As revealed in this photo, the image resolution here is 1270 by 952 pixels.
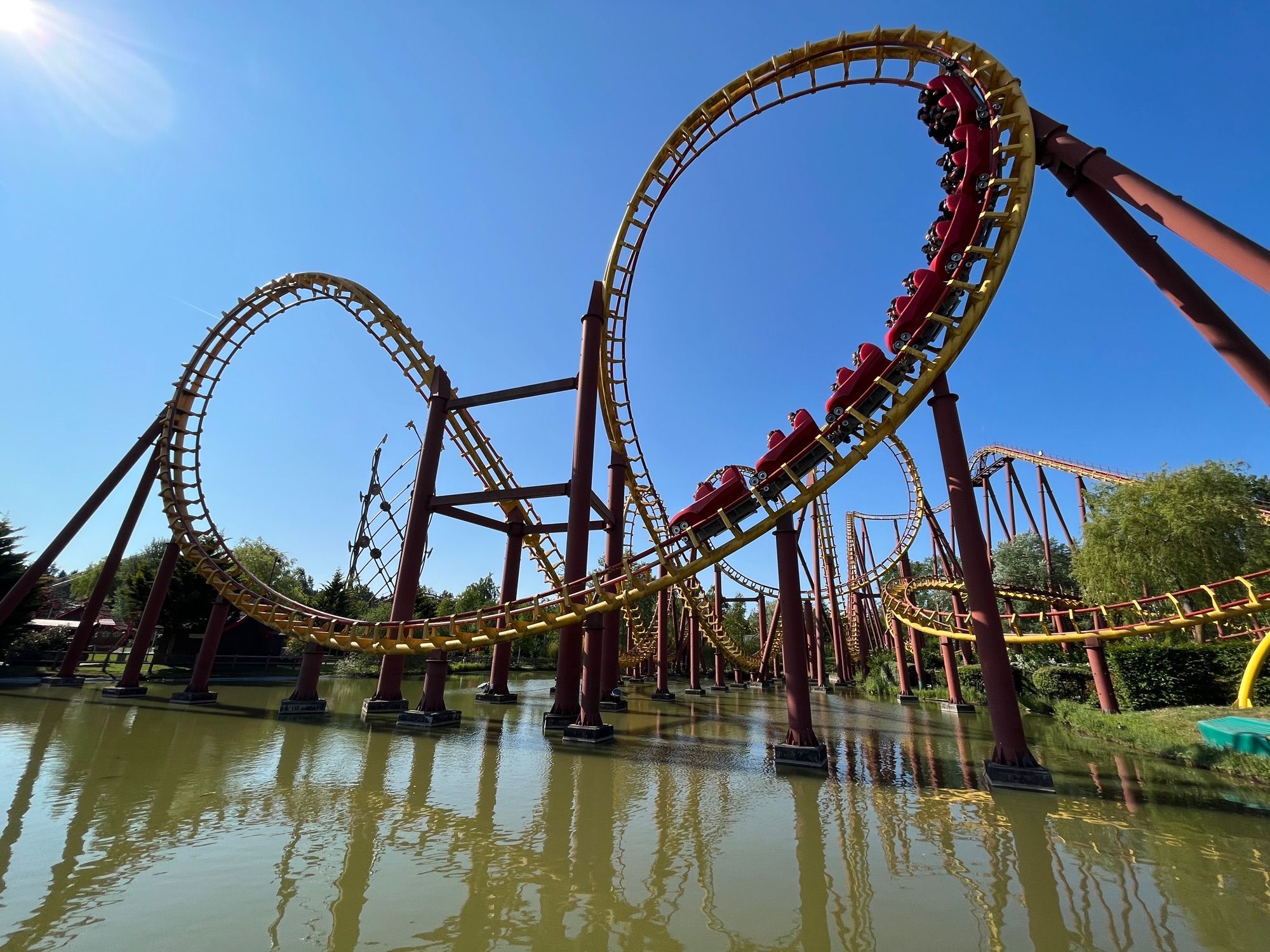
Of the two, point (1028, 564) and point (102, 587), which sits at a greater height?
point (1028, 564)

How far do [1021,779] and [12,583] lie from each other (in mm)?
33921

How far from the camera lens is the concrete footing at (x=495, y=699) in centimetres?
1873

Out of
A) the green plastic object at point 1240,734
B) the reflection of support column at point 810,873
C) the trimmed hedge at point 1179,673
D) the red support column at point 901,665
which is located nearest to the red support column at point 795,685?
the reflection of support column at point 810,873

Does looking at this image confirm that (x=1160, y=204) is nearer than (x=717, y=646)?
Yes

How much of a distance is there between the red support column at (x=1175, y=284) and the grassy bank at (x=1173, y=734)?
31.3 feet

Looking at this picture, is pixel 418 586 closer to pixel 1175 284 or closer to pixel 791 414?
pixel 791 414

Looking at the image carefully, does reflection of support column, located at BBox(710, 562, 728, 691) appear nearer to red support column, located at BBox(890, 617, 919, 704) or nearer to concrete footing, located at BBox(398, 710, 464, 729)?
red support column, located at BBox(890, 617, 919, 704)

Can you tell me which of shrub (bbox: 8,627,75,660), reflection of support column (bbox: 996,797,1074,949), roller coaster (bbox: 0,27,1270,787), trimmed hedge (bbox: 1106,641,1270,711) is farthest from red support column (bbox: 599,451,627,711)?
shrub (bbox: 8,627,75,660)

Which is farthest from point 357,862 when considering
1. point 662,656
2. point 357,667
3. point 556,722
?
point 357,667

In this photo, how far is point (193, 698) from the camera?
1627 centimetres

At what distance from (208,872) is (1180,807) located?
37.5ft

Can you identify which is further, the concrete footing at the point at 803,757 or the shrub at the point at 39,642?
the shrub at the point at 39,642

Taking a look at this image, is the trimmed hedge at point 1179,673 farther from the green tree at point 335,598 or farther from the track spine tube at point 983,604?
the green tree at point 335,598

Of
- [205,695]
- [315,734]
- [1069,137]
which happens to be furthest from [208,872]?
[205,695]
